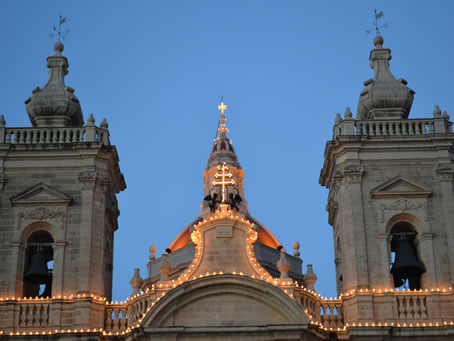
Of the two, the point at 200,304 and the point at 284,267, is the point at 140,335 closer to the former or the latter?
the point at 200,304

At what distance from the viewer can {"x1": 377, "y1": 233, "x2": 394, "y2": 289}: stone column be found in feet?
103

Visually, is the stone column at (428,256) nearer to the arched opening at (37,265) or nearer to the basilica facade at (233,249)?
the basilica facade at (233,249)

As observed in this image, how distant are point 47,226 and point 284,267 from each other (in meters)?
8.08

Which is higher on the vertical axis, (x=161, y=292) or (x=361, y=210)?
(x=361, y=210)

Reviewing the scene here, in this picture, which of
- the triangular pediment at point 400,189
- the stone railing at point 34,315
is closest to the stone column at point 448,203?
the triangular pediment at point 400,189

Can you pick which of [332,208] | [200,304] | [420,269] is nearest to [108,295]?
[200,304]

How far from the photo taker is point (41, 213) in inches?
1283

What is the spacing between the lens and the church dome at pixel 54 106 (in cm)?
3509

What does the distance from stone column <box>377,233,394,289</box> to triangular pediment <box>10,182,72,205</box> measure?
10.4 meters

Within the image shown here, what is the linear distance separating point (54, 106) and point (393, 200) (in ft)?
40.9

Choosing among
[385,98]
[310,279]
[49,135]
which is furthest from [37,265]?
[385,98]

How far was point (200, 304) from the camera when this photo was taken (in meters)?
30.3

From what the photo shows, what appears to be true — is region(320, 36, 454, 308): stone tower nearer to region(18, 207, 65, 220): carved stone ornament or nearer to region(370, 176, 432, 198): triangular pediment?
region(370, 176, 432, 198): triangular pediment

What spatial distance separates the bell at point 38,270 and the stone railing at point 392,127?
36.0 ft
